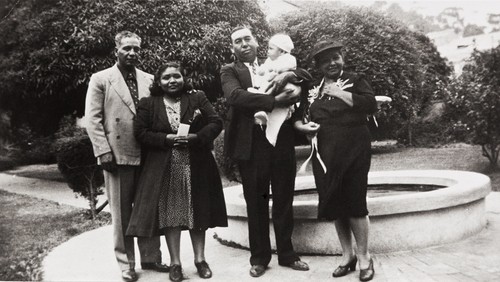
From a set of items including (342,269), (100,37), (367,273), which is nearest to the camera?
(367,273)

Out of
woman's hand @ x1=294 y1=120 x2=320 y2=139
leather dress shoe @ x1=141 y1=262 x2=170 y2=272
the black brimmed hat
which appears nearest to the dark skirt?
woman's hand @ x1=294 y1=120 x2=320 y2=139

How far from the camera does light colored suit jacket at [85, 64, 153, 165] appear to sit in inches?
164

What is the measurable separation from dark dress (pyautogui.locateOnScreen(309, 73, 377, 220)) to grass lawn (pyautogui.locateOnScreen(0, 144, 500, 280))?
8.23 ft

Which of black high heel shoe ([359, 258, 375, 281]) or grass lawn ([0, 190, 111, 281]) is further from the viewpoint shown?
grass lawn ([0, 190, 111, 281])

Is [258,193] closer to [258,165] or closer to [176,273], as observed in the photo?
[258,165]

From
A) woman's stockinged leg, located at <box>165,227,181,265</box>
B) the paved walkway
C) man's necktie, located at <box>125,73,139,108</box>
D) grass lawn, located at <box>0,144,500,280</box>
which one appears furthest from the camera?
grass lawn, located at <box>0,144,500,280</box>

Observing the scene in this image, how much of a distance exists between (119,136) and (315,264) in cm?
184

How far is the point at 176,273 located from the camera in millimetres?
4043

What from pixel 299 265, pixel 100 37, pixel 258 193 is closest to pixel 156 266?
pixel 258 193

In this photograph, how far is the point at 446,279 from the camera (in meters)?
3.69

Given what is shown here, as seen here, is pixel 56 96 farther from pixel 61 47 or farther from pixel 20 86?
pixel 61 47

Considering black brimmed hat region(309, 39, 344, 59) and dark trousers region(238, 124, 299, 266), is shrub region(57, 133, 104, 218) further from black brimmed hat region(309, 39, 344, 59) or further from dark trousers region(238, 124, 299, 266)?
black brimmed hat region(309, 39, 344, 59)

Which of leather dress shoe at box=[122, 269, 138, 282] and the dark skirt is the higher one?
the dark skirt

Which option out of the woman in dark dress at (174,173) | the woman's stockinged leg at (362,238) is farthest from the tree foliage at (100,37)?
the woman's stockinged leg at (362,238)
